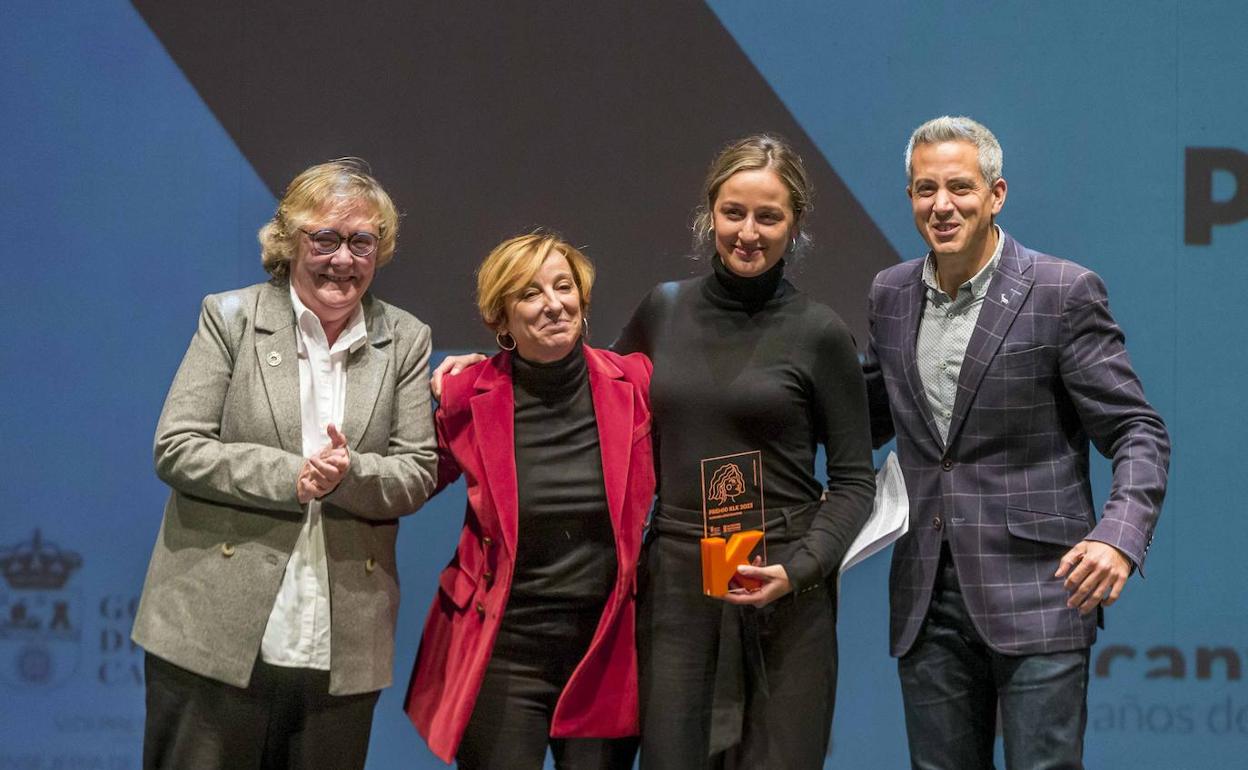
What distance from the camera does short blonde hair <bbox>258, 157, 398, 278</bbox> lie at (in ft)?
7.66

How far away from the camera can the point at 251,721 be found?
7.48 feet

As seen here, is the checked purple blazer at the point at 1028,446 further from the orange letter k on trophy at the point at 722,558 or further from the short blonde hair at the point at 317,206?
the short blonde hair at the point at 317,206

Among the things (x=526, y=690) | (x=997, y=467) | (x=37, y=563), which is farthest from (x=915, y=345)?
(x=37, y=563)

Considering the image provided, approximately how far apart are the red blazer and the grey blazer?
0.11 m

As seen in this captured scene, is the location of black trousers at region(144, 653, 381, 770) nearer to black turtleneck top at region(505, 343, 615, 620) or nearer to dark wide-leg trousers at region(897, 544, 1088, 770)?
black turtleneck top at region(505, 343, 615, 620)

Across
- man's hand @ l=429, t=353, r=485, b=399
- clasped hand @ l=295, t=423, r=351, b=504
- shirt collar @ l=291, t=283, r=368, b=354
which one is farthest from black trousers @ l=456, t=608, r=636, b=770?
shirt collar @ l=291, t=283, r=368, b=354

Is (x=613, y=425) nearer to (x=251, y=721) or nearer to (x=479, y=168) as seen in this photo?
(x=251, y=721)

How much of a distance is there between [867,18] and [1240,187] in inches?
50.5

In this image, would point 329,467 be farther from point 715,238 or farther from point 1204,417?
point 1204,417

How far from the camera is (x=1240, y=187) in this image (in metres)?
3.66

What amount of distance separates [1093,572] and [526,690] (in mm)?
1086

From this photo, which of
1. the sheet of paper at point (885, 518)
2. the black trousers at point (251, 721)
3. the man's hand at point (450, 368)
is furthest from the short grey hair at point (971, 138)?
the black trousers at point (251, 721)

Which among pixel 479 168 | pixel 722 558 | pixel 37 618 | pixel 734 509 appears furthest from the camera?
pixel 37 618

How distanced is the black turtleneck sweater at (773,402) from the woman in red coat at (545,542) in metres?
0.10
